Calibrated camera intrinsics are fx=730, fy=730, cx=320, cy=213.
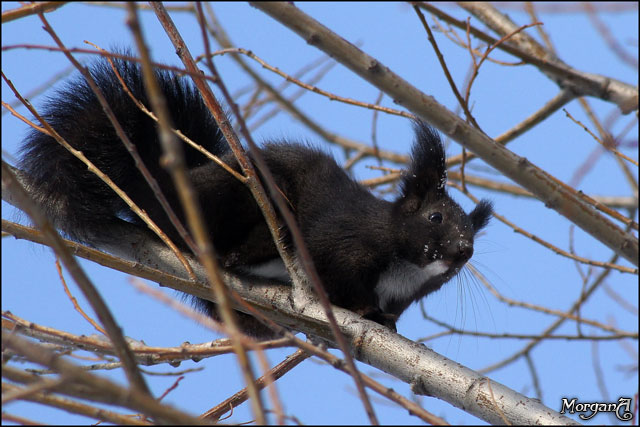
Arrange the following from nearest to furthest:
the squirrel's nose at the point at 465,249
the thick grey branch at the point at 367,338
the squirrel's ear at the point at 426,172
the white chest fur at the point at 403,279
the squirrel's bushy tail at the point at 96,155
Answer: the thick grey branch at the point at 367,338 → the squirrel's bushy tail at the point at 96,155 → the squirrel's nose at the point at 465,249 → the white chest fur at the point at 403,279 → the squirrel's ear at the point at 426,172

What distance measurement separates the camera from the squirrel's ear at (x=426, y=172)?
12.5 feet

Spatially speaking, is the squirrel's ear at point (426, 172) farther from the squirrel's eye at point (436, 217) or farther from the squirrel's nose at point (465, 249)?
the squirrel's nose at point (465, 249)

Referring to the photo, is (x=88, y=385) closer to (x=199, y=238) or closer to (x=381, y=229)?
(x=199, y=238)

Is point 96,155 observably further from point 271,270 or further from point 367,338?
point 367,338

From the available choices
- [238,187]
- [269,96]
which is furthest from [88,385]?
[269,96]

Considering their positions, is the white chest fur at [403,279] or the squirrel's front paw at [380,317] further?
the white chest fur at [403,279]

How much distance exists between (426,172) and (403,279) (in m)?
0.58

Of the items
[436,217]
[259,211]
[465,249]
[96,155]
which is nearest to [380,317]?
[465,249]

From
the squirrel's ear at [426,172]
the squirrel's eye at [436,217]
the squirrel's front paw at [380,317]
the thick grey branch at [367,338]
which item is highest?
the squirrel's ear at [426,172]

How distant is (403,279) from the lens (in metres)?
3.75

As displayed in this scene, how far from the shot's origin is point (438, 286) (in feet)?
12.8

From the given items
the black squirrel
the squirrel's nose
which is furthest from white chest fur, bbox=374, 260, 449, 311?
the squirrel's nose

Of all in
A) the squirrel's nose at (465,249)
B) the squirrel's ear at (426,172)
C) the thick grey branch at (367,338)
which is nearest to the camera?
the thick grey branch at (367,338)

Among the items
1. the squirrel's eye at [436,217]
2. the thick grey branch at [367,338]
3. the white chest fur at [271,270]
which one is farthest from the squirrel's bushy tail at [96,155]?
the squirrel's eye at [436,217]
